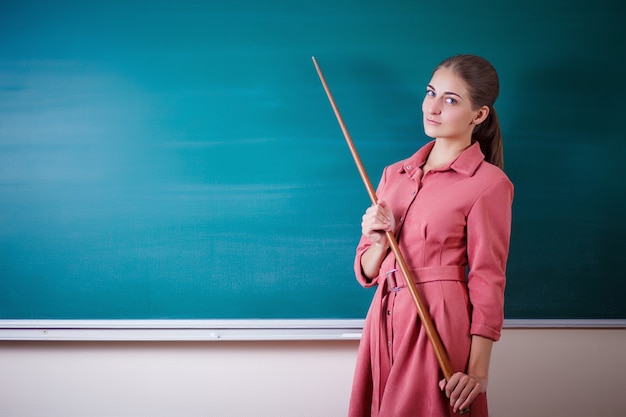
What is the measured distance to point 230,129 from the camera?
1.79 metres

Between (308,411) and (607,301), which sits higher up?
(607,301)

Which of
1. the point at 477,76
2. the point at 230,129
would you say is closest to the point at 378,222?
the point at 477,76

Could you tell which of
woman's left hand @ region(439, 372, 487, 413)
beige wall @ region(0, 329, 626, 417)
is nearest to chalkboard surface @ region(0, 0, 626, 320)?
beige wall @ region(0, 329, 626, 417)

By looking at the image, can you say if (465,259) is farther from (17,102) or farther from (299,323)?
(17,102)

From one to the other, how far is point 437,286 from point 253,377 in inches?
34.5

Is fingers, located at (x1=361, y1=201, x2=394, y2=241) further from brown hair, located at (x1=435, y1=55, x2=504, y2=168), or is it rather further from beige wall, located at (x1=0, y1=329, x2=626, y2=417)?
beige wall, located at (x1=0, y1=329, x2=626, y2=417)

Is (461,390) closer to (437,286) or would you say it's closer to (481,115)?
(437,286)

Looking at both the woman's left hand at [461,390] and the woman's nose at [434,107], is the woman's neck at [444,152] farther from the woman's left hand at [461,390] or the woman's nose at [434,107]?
the woman's left hand at [461,390]

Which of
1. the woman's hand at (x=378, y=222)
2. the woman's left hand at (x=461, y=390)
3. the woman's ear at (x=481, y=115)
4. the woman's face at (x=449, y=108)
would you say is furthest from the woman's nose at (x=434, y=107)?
the woman's left hand at (x=461, y=390)

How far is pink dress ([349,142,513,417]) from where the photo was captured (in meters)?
1.21

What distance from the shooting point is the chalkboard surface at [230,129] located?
1.79 meters

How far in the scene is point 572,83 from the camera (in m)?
1.80

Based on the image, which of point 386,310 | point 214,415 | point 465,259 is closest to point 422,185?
point 465,259

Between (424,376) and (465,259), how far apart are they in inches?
11.5
